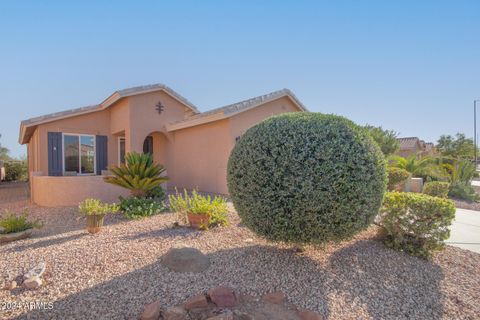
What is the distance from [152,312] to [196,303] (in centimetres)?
55

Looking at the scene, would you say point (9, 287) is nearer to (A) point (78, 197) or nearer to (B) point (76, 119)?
(A) point (78, 197)

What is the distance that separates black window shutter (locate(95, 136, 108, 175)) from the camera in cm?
1436

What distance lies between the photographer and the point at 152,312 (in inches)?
126

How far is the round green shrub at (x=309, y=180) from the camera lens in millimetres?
3979

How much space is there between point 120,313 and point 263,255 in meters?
2.55

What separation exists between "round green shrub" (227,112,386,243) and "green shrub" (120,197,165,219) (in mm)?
4989

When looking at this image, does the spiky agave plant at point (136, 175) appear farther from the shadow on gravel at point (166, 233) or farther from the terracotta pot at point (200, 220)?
the terracotta pot at point (200, 220)

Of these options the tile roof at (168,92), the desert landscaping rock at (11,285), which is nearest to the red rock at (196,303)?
the desert landscaping rock at (11,285)

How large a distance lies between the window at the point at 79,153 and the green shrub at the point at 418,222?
1436 cm

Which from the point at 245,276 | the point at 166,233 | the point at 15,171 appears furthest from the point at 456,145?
the point at 15,171

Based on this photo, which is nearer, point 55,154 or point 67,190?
point 67,190

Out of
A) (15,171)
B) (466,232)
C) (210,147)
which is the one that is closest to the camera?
(466,232)

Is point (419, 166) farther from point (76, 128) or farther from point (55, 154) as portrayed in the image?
point (55, 154)

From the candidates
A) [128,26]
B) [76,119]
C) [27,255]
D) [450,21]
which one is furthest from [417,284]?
[76,119]
